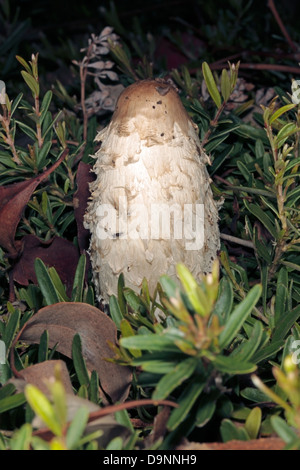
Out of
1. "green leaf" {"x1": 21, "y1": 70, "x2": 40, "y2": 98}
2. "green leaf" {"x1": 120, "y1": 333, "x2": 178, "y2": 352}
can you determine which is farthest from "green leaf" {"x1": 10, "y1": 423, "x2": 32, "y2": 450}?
"green leaf" {"x1": 21, "y1": 70, "x2": 40, "y2": 98}

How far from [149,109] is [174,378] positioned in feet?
2.10

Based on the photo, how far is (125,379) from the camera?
1072 millimetres

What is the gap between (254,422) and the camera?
90 centimetres

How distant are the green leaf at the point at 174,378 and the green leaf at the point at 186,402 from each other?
5cm

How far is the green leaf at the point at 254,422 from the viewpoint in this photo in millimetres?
901

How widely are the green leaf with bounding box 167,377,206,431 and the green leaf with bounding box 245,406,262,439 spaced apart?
0.13m

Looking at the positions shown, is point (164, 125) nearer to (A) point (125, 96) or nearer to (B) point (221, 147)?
(A) point (125, 96)

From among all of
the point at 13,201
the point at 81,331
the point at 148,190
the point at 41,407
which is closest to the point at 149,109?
the point at 148,190

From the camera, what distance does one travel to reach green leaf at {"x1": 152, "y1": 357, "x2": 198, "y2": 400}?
30.1 inches

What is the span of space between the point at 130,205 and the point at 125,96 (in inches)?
9.6

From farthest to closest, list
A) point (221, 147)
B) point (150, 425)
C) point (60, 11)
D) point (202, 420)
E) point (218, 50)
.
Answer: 1. point (60, 11)
2. point (218, 50)
3. point (221, 147)
4. point (150, 425)
5. point (202, 420)

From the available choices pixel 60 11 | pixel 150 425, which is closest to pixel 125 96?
pixel 150 425

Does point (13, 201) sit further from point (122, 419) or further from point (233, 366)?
point (233, 366)

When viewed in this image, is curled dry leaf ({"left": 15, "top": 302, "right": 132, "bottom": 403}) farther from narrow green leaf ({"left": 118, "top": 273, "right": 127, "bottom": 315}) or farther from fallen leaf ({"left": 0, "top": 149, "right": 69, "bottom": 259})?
fallen leaf ({"left": 0, "top": 149, "right": 69, "bottom": 259})
